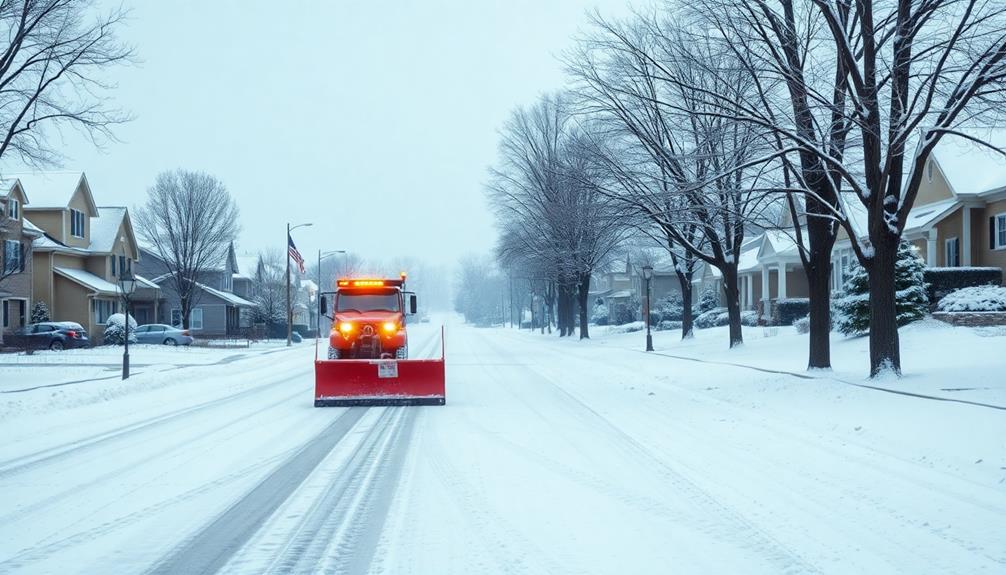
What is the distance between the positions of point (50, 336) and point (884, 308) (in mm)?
37912

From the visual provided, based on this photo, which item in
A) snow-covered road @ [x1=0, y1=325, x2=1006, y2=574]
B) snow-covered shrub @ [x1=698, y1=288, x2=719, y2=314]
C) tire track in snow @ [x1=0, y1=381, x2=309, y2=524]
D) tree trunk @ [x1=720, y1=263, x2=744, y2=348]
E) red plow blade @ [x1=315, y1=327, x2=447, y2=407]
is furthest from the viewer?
Result: snow-covered shrub @ [x1=698, y1=288, x2=719, y2=314]

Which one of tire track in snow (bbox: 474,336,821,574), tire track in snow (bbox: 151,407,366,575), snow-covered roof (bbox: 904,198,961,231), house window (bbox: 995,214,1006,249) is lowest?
tire track in snow (bbox: 151,407,366,575)

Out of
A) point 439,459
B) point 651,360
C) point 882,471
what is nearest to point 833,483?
point 882,471

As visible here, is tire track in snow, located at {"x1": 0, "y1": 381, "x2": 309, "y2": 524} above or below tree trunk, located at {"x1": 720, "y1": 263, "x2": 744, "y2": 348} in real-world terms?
below

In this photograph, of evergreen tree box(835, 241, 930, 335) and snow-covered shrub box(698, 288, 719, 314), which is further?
snow-covered shrub box(698, 288, 719, 314)

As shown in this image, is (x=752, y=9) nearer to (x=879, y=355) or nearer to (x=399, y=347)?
(x=879, y=355)

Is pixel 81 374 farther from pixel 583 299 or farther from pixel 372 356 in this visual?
pixel 583 299

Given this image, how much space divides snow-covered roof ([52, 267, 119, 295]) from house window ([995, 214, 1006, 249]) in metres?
43.3

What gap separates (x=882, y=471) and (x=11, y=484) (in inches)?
361

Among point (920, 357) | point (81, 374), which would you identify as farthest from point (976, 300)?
point (81, 374)

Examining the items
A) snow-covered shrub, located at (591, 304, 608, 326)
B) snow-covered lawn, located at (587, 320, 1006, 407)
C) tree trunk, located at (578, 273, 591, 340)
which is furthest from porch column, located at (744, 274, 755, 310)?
snow-covered shrub, located at (591, 304, 608, 326)

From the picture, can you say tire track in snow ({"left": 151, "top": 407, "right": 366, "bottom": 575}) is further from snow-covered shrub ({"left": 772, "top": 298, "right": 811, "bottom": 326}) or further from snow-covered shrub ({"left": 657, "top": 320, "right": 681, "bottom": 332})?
snow-covered shrub ({"left": 657, "top": 320, "right": 681, "bottom": 332})

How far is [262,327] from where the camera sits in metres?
66.7

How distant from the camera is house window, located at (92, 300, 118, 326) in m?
51.3
